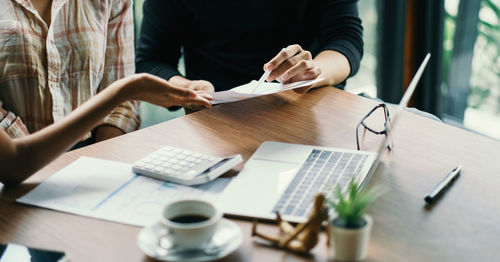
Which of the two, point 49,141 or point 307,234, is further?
point 49,141

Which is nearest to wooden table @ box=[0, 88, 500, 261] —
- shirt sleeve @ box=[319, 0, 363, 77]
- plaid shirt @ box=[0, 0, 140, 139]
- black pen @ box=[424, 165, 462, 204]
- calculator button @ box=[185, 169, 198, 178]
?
black pen @ box=[424, 165, 462, 204]

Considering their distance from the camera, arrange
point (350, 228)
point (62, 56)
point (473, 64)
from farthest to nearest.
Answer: point (473, 64) → point (62, 56) → point (350, 228)

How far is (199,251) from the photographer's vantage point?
2.18 feet

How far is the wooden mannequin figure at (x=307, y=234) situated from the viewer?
673mm

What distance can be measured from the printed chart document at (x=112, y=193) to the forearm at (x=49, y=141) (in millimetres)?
39

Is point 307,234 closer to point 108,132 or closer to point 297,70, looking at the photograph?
point 297,70

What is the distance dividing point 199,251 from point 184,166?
0.26 meters

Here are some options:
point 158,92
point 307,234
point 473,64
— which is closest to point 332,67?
point 158,92

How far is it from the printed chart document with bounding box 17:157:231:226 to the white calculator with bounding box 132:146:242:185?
0.01m

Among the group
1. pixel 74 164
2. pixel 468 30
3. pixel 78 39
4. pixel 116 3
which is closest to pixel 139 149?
pixel 74 164

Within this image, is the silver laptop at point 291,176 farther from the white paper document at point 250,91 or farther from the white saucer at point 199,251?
the white paper document at point 250,91

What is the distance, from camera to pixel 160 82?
3.26ft

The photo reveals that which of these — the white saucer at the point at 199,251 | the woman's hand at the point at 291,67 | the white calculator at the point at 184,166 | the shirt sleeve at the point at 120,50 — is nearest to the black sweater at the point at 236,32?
the shirt sleeve at the point at 120,50

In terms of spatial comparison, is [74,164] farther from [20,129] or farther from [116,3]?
[116,3]
